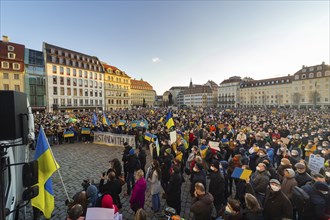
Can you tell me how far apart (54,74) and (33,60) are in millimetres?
5837

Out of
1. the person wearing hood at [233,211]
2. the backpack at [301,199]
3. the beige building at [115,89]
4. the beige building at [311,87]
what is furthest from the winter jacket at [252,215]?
the beige building at [311,87]

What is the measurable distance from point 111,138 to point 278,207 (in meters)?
12.6

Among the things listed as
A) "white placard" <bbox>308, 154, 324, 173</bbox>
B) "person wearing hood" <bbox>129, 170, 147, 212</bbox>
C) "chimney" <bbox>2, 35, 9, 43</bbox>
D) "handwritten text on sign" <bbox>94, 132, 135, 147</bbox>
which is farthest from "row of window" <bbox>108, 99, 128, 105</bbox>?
"white placard" <bbox>308, 154, 324, 173</bbox>

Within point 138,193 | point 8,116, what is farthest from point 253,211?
point 8,116

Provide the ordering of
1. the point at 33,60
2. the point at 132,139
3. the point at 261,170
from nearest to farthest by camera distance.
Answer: the point at 261,170
the point at 132,139
the point at 33,60

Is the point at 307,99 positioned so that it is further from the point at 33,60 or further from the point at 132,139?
the point at 33,60

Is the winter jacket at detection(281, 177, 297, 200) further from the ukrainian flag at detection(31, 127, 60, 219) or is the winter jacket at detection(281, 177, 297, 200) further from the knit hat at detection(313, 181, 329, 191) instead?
the ukrainian flag at detection(31, 127, 60, 219)

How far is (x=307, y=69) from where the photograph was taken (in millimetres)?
70188

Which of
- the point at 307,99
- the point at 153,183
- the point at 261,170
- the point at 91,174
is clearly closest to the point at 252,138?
the point at 261,170

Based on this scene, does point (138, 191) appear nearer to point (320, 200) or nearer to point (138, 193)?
point (138, 193)

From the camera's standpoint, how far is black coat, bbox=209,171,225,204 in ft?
15.3

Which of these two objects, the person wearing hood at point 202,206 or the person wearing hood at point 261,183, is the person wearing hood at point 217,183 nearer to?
the person wearing hood at point 261,183

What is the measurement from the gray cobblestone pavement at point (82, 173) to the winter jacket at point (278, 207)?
2.45 m

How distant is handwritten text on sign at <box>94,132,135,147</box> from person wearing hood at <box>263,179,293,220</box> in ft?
33.0
